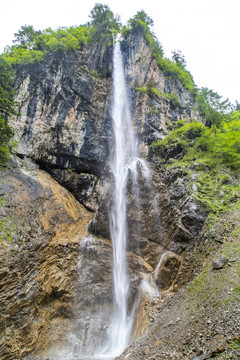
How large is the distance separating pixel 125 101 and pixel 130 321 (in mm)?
19154

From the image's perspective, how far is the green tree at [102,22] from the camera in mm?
24000

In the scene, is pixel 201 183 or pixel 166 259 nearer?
pixel 166 259

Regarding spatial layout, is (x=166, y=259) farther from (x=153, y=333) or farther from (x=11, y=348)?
(x=11, y=348)

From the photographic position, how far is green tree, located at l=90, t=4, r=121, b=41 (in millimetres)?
24000

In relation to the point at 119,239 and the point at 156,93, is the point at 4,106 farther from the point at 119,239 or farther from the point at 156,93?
the point at 156,93

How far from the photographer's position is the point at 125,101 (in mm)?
22078

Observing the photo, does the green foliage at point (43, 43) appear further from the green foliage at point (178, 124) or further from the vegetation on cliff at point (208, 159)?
the vegetation on cliff at point (208, 159)

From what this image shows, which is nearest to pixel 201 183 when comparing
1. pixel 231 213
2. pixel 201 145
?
pixel 231 213

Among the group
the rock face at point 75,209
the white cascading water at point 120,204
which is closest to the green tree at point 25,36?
the rock face at point 75,209

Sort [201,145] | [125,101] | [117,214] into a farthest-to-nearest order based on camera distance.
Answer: [125,101] → [201,145] → [117,214]

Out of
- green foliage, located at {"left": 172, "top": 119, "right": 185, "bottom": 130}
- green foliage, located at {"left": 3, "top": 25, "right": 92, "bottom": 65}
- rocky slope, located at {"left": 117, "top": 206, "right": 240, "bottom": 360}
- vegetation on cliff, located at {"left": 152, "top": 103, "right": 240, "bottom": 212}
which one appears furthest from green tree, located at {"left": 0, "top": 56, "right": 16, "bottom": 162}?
green foliage, located at {"left": 172, "top": 119, "right": 185, "bottom": 130}

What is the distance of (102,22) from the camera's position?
24328mm

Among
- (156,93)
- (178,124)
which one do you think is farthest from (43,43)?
(178,124)

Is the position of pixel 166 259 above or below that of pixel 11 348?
above
